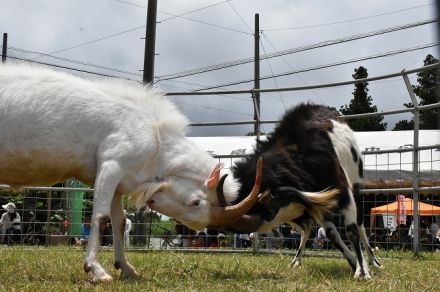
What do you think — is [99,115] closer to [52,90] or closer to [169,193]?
[52,90]

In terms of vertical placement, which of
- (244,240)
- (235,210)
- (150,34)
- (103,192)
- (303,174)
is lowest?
(244,240)

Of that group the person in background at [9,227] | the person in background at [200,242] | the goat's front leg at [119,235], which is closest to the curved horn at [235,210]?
the goat's front leg at [119,235]

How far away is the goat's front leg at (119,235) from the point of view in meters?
6.75

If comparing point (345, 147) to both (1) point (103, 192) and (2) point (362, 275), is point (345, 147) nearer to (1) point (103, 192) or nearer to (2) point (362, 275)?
(2) point (362, 275)

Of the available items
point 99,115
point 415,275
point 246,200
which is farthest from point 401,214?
point 99,115

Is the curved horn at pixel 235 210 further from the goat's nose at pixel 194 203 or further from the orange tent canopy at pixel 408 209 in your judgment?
the orange tent canopy at pixel 408 209

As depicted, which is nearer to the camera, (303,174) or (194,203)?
(194,203)

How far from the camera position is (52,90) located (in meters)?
6.34

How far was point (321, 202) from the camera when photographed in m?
7.13

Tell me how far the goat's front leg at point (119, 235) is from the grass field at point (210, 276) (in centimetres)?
17

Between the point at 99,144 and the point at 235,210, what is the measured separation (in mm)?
1550

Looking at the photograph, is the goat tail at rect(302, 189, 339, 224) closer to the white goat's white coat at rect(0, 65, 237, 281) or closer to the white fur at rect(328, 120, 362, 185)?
the white fur at rect(328, 120, 362, 185)

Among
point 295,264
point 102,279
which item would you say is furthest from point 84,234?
point 102,279

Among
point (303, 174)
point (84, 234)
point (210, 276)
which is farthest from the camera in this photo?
point (84, 234)
